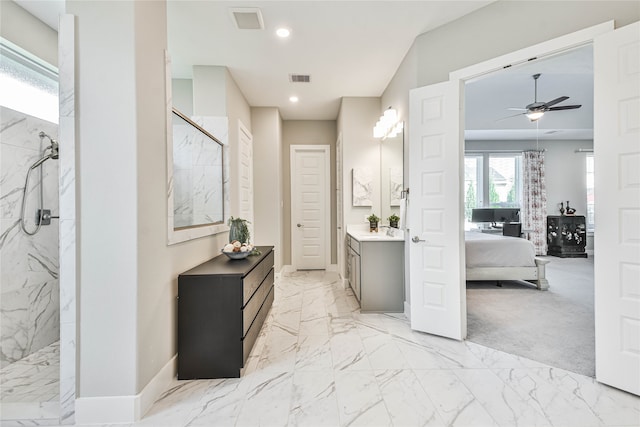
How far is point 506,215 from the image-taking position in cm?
709

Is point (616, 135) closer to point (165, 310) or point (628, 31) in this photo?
point (628, 31)

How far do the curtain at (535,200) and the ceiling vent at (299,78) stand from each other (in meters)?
6.10

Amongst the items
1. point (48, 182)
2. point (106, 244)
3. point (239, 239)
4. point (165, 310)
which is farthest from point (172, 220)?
point (48, 182)

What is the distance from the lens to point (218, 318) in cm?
214

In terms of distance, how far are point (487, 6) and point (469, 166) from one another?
18.4 ft

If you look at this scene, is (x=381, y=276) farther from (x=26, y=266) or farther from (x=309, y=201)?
(x=26, y=266)

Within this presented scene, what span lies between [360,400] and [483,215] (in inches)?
252

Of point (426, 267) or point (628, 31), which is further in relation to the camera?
point (426, 267)

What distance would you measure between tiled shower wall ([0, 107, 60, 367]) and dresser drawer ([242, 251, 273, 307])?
5.80 feet

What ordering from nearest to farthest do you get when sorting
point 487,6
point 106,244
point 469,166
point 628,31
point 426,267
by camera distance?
point 106,244 → point 628,31 → point 487,6 → point 426,267 → point 469,166

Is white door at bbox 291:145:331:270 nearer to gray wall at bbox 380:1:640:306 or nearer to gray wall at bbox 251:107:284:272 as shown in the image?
gray wall at bbox 251:107:284:272

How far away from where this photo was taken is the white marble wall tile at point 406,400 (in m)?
1.72

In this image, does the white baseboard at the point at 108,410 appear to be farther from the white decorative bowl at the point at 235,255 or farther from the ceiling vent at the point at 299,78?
the ceiling vent at the point at 299,78

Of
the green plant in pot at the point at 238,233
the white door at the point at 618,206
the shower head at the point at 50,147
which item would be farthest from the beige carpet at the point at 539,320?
the shower head at the point at 50,147
